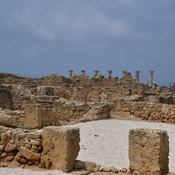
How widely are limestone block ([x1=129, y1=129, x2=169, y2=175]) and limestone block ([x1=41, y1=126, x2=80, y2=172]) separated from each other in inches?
46.8

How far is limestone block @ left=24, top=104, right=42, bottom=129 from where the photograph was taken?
10.4 metres

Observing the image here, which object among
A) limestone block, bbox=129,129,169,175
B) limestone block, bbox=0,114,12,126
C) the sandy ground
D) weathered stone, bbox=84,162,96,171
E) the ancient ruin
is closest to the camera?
limestone block, bbox=129,129,169,175

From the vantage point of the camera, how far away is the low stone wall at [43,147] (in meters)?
5.66

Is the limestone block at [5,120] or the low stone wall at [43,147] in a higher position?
the limestone block at [5,120]

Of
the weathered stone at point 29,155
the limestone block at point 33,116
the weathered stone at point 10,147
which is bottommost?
the weathered stone at point 29,155

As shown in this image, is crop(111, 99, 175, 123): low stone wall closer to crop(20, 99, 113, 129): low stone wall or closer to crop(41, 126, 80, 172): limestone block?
crop(20, 99, 113, 129): low stone wall

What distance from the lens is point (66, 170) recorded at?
5.58 m

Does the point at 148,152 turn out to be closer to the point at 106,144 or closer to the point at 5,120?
the point at 106,144

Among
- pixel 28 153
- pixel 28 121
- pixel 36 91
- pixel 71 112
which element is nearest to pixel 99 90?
pixel 36 91

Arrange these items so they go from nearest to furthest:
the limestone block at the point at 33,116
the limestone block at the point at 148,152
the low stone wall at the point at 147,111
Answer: the limestone block at the point at 148,152
the limestone block at the point at 33,116
the low stone wall at the point at 147,111

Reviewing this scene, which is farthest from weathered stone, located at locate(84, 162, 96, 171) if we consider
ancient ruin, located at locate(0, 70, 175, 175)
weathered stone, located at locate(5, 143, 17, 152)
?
weathered stone, located at locate(5, 143, 17, 152)

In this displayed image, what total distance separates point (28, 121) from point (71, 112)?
2.75 metres

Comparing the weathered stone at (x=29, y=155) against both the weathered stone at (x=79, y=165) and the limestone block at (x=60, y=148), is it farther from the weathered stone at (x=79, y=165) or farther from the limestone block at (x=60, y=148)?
the weathered stone at (x=79, y=165)

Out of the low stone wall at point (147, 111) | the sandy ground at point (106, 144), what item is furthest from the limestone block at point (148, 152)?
the low stone wall at point (147, 111)
